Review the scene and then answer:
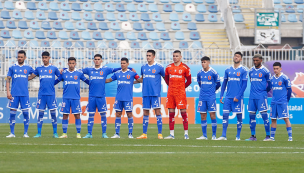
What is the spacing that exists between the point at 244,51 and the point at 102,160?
20298 millimetres

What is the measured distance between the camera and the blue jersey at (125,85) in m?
13.0

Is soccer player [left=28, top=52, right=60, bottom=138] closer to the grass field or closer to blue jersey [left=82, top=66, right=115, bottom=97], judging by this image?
blue jersey [left=82, top=66, right=115, bottom=97]

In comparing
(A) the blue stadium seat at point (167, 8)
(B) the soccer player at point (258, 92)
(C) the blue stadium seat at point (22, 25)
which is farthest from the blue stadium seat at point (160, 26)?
(B) the soccer player at point (258, 92)

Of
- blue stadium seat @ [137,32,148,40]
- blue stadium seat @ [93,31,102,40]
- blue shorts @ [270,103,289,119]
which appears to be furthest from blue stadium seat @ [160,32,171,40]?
blue shorts @ [270,103,289,119]

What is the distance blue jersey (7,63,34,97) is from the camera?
1320 cm

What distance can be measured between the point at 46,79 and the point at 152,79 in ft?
9.30

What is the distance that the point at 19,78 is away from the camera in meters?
13.2

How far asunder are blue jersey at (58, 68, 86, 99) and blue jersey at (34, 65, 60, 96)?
9.5 inches

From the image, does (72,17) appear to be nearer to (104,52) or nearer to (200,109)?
(104,52)

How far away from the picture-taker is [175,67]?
1252cm

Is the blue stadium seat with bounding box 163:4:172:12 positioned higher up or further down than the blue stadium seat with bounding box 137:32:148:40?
higher up

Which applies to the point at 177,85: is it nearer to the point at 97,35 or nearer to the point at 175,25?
the point at 97,35

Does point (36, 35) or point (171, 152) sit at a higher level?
point (36, 35)

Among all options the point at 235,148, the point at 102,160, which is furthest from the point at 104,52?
the point at 102,160
